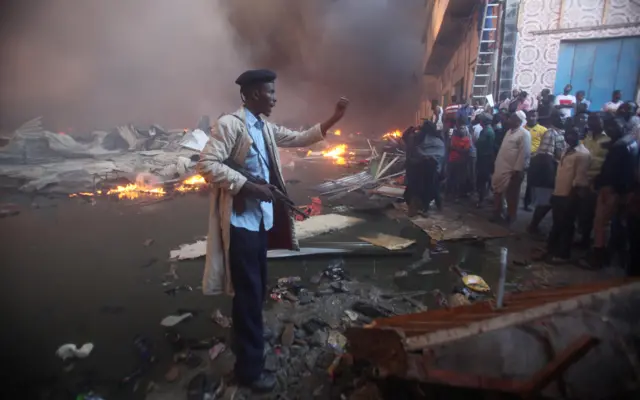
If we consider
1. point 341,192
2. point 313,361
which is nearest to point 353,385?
point 313,361

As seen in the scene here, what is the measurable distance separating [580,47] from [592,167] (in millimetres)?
5800

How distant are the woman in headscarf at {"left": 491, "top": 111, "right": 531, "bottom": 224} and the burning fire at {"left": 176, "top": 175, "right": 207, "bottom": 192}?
21.1 ft

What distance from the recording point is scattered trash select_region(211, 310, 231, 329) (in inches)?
125

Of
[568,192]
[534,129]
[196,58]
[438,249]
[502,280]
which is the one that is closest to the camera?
[502,280]

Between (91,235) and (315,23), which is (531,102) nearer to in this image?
(91,235)

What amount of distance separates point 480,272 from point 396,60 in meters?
24.2

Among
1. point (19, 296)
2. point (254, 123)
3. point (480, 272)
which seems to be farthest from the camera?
point (480, 272)

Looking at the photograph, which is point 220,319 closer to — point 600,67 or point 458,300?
point 458,300

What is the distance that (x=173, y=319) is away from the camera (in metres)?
3.25

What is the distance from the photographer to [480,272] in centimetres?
427

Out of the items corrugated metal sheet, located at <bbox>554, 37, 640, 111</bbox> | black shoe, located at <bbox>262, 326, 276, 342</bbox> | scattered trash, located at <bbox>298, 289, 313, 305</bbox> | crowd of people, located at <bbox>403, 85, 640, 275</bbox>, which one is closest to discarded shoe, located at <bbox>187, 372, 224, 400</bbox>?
black shoe, located at <bbox>262, 326, 276, 342</bbox>

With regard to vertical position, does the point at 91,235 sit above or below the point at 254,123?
below

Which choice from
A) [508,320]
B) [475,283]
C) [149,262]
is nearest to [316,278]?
[475,283]

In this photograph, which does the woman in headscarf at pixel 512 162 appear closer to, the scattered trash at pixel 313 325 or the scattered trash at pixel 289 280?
the scattered trash at pixel 289 280
